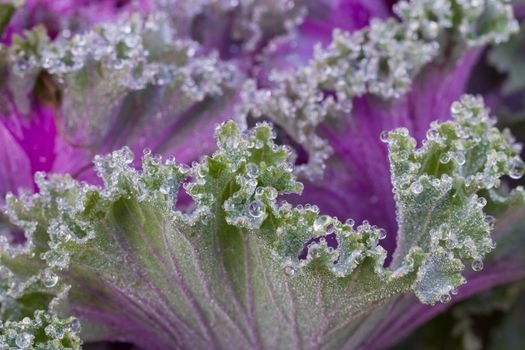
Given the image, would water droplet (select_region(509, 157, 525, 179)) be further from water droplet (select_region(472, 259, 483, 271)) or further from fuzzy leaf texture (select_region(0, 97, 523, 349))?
water droplet (select_region(472, 259, 483, 271))

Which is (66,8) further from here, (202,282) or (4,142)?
(202,282)

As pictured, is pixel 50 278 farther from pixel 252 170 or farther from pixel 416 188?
pixel 416 188

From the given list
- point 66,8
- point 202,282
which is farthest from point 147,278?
point 66,8

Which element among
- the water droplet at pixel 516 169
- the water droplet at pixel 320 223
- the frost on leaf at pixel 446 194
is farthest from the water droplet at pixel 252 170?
the water droplet at pixel 516 169

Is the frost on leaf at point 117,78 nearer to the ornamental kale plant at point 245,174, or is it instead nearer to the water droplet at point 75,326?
the ornamental kale plant at point 245,174

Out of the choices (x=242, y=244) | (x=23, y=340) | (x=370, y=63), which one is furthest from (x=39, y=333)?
(x=370, y=63)

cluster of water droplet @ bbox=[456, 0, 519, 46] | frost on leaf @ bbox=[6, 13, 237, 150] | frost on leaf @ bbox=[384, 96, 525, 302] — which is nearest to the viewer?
frost on leaf @ bbox=[384, 96, 525, 302]

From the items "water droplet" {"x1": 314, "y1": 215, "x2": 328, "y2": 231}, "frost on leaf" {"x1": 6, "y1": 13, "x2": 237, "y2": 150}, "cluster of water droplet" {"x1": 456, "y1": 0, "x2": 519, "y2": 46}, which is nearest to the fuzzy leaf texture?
"water droplet" {"x1": 314, "y1": 215, "x2": 328, "y2": 231}
